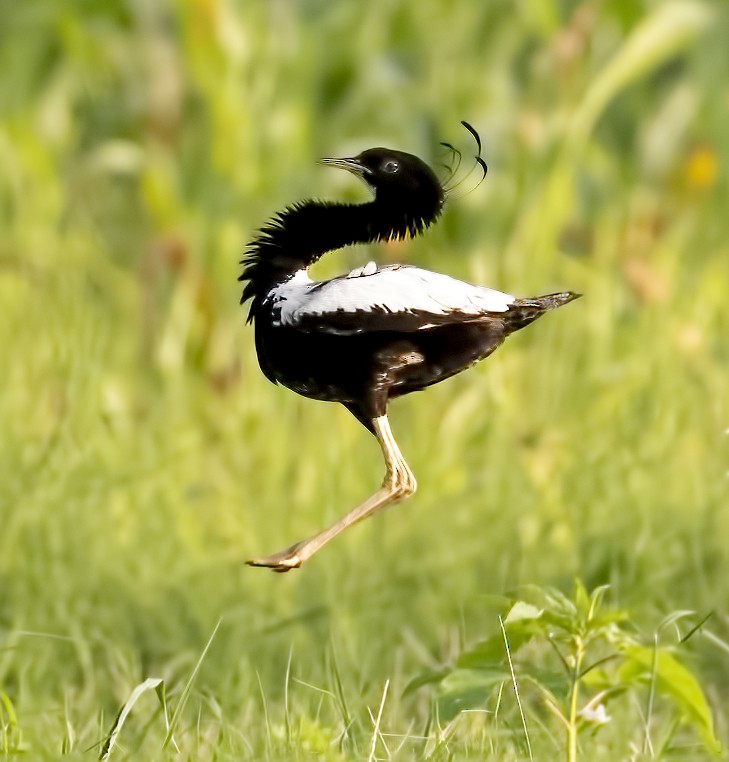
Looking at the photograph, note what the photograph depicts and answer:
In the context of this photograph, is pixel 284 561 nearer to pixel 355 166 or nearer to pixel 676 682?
pixel 355 166

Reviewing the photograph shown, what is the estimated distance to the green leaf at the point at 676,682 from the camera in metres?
1.81

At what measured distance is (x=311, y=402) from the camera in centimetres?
342

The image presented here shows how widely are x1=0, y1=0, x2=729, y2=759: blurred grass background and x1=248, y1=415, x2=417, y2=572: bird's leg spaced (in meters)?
0.65

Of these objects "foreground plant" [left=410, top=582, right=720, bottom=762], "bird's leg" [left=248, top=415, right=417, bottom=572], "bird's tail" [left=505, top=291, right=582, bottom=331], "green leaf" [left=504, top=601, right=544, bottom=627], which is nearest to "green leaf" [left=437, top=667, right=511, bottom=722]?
"foreground plant" [left=410, top=582, right=720, bottom=762]

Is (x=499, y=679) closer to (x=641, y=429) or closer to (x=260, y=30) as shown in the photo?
(x=641, y=429)

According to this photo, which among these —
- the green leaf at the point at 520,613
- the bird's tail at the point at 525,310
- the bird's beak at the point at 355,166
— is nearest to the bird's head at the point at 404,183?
the bird's beak at the point at 355,166

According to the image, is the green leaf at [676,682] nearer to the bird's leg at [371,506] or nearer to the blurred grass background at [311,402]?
the blurred grass background at [311,402]

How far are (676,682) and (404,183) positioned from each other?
77cm

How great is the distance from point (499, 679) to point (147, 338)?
2.12 metres

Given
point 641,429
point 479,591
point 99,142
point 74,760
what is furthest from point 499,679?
point 99,142

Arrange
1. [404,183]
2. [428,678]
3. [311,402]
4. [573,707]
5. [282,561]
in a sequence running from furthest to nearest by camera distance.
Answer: [311,402]
[428,678]
[573,707]
[404,183]
[282,561]

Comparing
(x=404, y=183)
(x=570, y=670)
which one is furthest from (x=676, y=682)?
(x=404, y=183)

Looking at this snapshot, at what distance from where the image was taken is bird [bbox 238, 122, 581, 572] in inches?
54.3

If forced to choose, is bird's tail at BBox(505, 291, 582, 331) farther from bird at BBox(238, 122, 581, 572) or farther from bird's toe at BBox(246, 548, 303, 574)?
bird's toe at BBox(246, 548, 303, 574)
